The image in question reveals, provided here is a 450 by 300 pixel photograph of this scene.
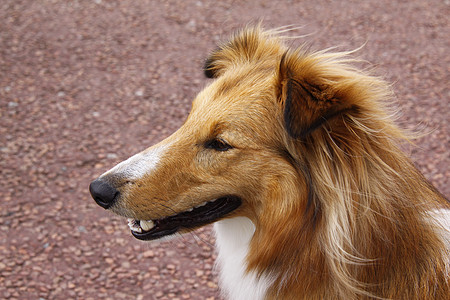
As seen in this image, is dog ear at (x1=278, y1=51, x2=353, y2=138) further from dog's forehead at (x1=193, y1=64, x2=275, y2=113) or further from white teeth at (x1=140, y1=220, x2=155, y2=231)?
white teeth at (x1=140, y1=220, x2=155, y2=231)

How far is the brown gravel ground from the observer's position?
4.09m

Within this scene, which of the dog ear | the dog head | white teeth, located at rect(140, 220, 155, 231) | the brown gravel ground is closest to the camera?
the dog ear

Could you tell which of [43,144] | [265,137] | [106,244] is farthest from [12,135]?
[265,137]

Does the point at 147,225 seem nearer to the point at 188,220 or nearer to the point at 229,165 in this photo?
the point at 188,220

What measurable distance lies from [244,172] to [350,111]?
2.07 feet

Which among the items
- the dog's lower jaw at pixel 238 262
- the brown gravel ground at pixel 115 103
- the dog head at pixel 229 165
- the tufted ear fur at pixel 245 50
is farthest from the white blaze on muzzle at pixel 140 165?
the brown gravel ground at pixel 115 103

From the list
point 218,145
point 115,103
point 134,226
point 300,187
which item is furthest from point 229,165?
point 115,103

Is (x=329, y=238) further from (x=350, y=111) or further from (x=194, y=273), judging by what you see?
(x=194, y=273)

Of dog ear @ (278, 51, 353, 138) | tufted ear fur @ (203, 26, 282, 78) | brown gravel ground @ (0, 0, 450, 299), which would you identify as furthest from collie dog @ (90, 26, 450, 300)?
brown gravel ground @ (0, 0, 450, 299)

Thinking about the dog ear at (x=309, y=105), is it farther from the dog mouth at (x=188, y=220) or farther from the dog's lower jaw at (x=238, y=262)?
the dog's lower jaw at (x=238, y=262)

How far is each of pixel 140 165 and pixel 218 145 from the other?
17.7 inches

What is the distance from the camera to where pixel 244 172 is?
247 centimetres

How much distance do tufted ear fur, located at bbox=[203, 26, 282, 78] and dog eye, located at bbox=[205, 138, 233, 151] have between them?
2.09 feet

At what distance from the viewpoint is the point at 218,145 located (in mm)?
2520
